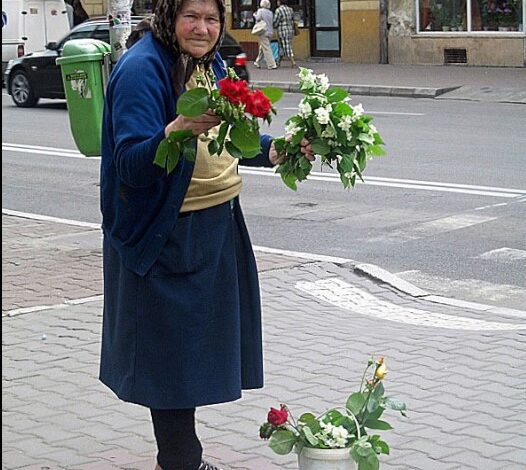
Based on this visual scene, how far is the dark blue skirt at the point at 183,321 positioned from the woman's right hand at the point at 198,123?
1.56 ft

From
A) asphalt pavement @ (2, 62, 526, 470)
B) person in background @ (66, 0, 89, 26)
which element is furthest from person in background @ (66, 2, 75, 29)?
asphalt pavement @ (2, 62, 526, 470)

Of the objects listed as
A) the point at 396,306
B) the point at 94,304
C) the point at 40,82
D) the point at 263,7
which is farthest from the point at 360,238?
the point at 263,7

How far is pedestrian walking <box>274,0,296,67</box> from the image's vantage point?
28094 millimetres

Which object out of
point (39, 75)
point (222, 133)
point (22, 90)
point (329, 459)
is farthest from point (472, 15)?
point (222, 133)

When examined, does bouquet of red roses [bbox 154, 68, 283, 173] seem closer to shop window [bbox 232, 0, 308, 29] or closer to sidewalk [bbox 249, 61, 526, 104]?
sidewalk [bbox 249, 61, 526, 104]

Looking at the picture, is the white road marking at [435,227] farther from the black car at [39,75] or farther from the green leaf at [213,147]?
the black car at [39,75]

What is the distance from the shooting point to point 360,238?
32.1ft

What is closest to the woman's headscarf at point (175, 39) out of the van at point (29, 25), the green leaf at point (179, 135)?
the green leaf at point (179, 135)

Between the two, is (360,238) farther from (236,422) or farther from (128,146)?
(128,146)

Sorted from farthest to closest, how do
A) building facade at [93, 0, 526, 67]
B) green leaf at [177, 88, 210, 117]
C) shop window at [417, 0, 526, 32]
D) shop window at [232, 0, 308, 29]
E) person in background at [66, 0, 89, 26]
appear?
1. person in background at [66, 0, 89, 26]
2. shop window at [232, 0, 308, 29]
3. building facade at [93, 0, 526, 67]
4. shop window at [417, 0, 526, 32]
5. green leaf at [177, 88, 210, 117]

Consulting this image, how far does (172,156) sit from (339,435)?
3.45 feet

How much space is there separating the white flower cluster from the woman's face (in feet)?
4.15

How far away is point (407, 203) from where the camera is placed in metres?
11.2

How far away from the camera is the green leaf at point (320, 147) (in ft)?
12.4
